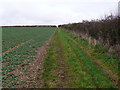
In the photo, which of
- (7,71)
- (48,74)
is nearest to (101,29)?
(48,74)

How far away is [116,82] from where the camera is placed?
22.3ft

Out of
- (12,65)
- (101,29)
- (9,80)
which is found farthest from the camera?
(101,29)

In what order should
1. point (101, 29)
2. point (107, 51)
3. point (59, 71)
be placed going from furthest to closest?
point (101, 29)
point (107, 51)
point (59, 71)

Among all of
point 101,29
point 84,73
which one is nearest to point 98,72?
point 84,73

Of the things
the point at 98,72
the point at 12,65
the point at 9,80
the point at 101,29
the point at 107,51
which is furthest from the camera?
the point at 101,29

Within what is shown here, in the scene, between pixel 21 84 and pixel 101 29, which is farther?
pixel 101 29

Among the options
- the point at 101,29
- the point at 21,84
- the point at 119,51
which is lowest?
the point at 21,84

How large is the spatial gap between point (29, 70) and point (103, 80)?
4.19 meters

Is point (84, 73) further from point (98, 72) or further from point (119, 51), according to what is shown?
point (119, 51)

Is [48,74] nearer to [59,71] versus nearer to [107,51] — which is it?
[59,71]

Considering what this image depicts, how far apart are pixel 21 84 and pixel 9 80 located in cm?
83

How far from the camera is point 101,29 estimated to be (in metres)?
13.8

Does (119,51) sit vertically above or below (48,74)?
above

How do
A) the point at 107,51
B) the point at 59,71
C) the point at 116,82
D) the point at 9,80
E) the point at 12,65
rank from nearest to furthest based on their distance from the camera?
the point at 116,82 → the point at 9,80 → the point at 59,71 → the point at 12,65 → the point at 107,51
